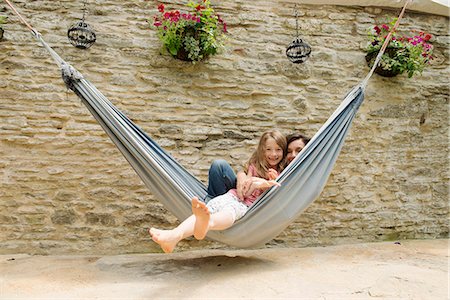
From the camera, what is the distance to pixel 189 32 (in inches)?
102

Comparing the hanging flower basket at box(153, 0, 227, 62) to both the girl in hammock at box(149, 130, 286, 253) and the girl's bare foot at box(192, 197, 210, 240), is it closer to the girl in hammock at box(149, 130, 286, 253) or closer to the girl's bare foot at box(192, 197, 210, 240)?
the girl in hammock at box(149, 130, 286, 253)

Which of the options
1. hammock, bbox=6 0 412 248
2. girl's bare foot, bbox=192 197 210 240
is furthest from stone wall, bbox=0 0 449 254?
girl's bare foot, bbox=192 197 210 240

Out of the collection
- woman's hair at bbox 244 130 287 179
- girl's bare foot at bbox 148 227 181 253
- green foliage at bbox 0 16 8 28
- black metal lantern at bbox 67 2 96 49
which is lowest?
girl's bare foot at bbox 148 227 181 253

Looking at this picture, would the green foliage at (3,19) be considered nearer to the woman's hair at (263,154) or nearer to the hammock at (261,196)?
the hammock at (261,196)

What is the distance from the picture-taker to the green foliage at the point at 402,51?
110 inches

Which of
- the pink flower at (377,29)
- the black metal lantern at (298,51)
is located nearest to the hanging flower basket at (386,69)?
the pink flower at (377,29)

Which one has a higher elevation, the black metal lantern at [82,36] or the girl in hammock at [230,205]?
the black metal lantern at [82,36]

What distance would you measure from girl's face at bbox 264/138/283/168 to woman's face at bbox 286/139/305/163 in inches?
2.6

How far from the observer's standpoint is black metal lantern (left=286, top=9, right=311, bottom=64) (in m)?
2.68

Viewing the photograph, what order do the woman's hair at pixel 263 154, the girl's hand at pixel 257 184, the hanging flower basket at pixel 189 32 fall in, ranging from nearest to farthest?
the girl's hand at pixel 257 184 → the woman's hair at pixel 263 154 → the hanging flower basket at pixel 189 32

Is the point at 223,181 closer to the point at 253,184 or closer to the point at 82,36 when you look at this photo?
the point at 253,184

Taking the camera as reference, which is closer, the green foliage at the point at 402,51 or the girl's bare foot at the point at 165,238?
the girl's bare foot at the point at 165,238

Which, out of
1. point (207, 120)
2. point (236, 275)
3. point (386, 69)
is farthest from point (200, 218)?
point (386, 69)

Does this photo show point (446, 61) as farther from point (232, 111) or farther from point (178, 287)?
point (178, 287)
